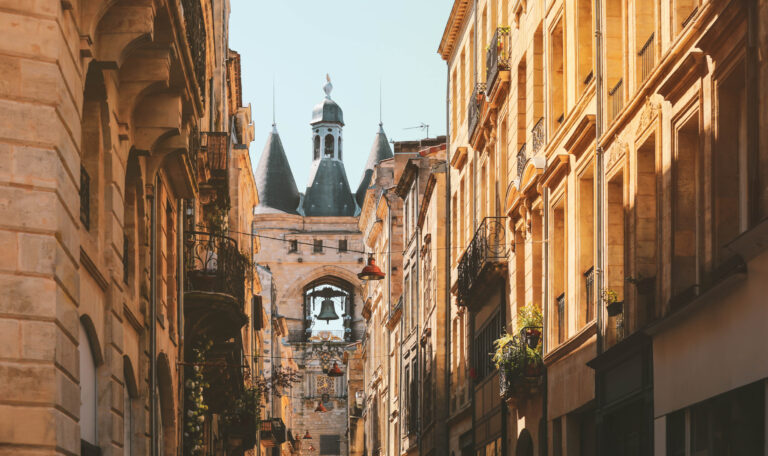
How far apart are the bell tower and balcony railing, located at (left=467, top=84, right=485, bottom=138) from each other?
110 metres

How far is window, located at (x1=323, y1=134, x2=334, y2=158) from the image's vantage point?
471ft

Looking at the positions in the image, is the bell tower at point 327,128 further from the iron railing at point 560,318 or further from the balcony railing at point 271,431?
the iron railing at point 560,318

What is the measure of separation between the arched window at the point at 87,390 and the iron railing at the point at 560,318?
9.97 m

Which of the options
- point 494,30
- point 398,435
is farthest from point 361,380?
point 494,30

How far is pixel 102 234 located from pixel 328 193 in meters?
125

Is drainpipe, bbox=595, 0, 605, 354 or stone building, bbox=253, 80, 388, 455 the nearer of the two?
drainpipe, bbox=595, 0, 605, 354

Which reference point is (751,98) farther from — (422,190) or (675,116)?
(422,190)

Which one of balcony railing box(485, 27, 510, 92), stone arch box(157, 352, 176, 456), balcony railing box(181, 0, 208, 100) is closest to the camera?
balcony railing box(181, 0, 208, 100)

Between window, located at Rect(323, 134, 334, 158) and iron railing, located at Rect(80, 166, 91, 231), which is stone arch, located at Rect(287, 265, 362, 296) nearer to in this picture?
window, located at Rect(323, 134, 334, 158)

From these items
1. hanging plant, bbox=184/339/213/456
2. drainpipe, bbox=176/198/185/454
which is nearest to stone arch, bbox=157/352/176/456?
drainpipe, bbox=176/198/185/454

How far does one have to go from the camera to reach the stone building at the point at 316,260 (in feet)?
379

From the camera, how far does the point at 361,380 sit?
291 ft

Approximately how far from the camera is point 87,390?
531 inches

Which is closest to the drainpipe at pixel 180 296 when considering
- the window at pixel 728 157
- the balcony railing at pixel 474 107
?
the balcony railing at pixel 474 107
